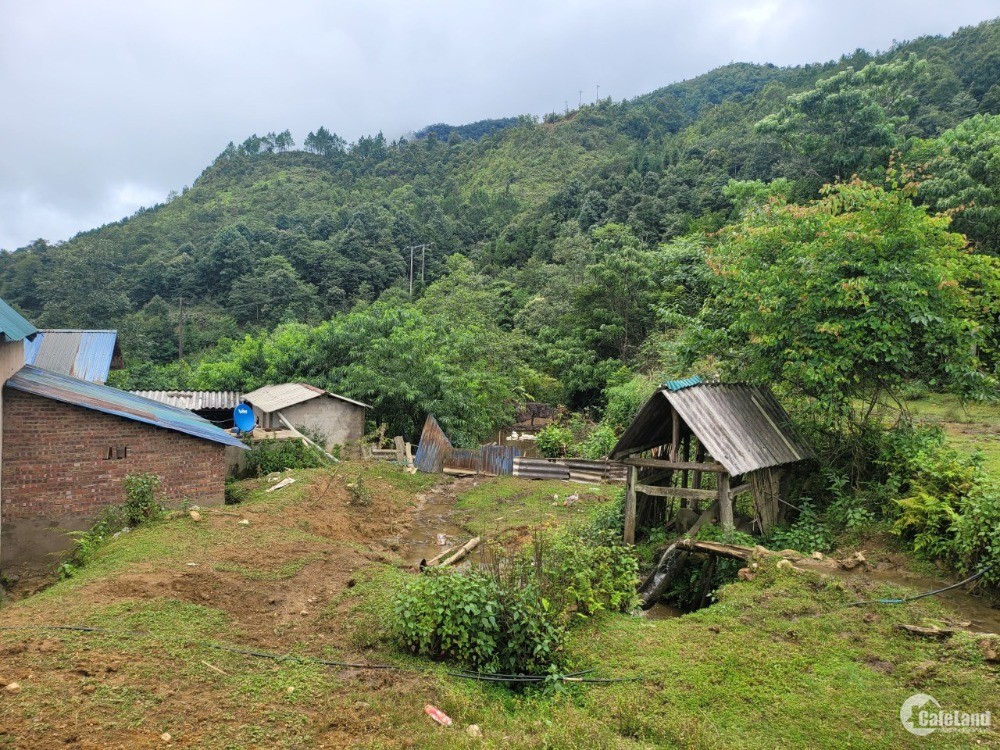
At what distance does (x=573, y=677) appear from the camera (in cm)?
653

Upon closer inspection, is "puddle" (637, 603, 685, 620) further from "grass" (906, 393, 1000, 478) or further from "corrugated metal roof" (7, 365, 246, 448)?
"corrugated metal roof" (7, 365, 246, 448)

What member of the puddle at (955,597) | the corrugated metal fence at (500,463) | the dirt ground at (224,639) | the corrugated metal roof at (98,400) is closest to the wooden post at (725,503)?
the puddle at (955,597)

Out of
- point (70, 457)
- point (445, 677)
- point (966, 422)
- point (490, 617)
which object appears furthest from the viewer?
point (966, 422)

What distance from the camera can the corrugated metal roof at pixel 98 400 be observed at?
37.5 ft

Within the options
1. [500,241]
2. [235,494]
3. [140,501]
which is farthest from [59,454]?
[500,241]

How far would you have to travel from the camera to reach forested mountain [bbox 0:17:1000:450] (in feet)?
82.4

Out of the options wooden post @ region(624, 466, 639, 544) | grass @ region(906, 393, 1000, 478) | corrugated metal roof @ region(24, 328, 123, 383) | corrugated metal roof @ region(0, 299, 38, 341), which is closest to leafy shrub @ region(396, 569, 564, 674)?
wooden post @ region(624, 466, 639, 544)

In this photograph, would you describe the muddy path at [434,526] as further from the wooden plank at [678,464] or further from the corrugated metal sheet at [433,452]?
the wooden plank at [678,464]

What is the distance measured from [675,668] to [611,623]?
4.63ft

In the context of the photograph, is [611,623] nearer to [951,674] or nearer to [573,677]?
[573,677]

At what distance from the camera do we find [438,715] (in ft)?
18.7

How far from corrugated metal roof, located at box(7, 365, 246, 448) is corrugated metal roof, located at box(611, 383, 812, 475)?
886 cm

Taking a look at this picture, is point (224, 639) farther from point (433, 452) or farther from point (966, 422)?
point (966, 422)

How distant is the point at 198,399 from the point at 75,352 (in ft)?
14.4
